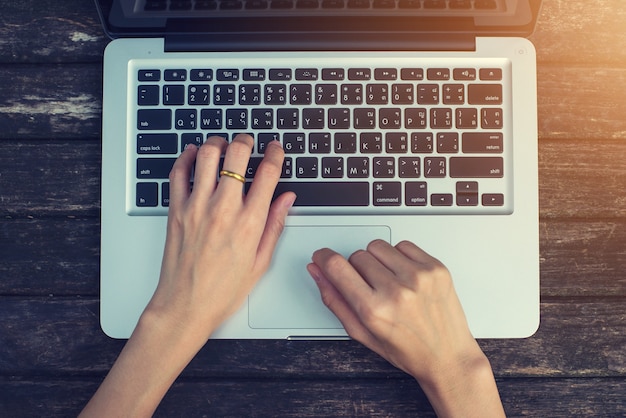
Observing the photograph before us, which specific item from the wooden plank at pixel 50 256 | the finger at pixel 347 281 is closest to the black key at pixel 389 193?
the finger at pixel 347 281

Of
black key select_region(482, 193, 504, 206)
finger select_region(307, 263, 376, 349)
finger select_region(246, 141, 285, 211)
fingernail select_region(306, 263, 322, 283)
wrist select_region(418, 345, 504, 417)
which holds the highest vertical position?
finger select_region(246, 141, 285, 211)

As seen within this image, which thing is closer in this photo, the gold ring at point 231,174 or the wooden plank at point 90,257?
the gold ring at point 231,174

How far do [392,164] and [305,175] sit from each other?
0.12m

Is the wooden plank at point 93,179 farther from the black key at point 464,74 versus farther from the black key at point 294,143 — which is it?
the black key at point 294,143

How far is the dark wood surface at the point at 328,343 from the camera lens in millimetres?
799

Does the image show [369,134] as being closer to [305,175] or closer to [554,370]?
[305,175]

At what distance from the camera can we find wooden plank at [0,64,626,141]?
81cm

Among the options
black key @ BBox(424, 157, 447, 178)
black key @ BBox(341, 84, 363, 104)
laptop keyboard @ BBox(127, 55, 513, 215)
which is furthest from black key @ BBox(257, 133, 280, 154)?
black key @ BBox(424, 157, 447, 178)

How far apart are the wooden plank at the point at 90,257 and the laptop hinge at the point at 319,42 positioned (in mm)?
295

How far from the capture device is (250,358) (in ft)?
2.63

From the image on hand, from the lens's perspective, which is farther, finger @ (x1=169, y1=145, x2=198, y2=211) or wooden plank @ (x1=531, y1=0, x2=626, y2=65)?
wooden plank @ (x1=531, y1=0, x2=626, y2=65)

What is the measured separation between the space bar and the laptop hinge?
195 millimetres

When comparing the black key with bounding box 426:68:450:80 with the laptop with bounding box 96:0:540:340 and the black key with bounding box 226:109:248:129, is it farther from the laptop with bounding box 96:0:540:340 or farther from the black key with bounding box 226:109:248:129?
the black key with bounding box 226:109:248:129

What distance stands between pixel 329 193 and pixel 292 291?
14cm
